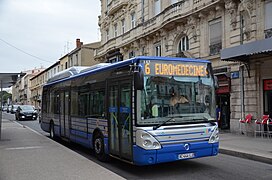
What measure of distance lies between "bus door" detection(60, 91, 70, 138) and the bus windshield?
5.73 meters

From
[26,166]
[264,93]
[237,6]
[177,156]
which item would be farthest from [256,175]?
[237,6]

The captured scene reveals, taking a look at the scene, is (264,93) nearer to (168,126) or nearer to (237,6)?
(237,6)

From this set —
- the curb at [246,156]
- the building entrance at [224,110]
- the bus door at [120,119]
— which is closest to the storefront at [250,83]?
the building entrance at [224,110]

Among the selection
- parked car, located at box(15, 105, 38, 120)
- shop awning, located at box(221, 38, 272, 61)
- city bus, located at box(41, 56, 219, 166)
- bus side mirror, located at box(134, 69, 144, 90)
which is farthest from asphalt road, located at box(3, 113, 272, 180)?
parked car, located at box(15, 105, 38, 120)

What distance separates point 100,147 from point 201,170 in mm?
2959

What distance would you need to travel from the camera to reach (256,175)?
7.54 metres

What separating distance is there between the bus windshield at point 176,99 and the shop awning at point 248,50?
566cm

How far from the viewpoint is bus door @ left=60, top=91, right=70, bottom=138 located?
12.3 metres

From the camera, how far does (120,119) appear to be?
8008mm

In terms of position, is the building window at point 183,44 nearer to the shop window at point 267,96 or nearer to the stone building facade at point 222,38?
the stone building facade at point 222,38

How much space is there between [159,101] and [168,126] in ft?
1.98

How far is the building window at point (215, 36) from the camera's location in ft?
59.1

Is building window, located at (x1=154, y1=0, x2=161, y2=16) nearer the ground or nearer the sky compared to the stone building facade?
nearer the sky

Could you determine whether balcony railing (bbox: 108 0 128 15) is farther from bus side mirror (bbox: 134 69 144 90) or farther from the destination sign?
bus side mirror (bbox: 134 69 144 90)
